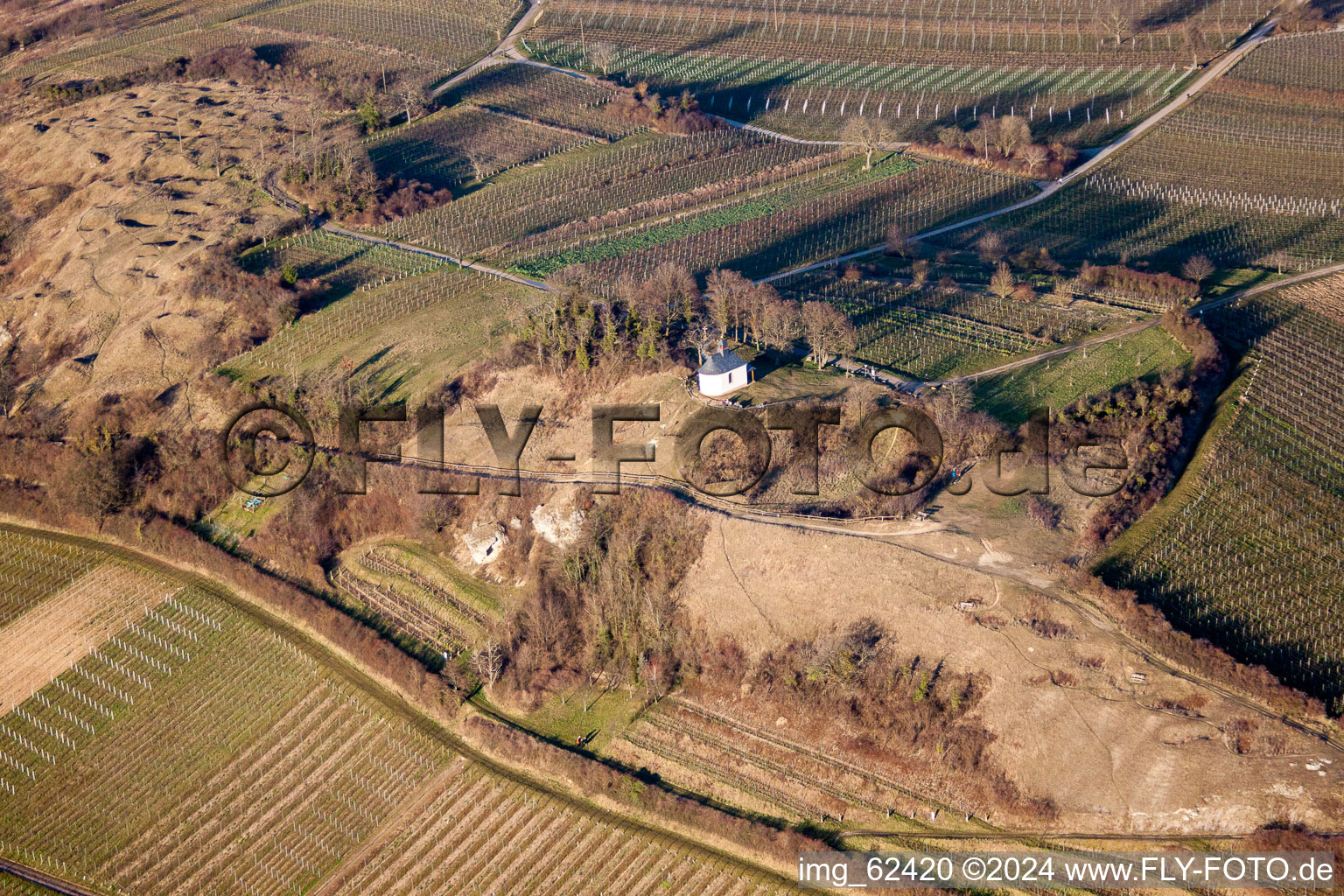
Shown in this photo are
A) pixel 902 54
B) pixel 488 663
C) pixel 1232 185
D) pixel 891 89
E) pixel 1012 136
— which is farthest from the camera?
pixel 902 54

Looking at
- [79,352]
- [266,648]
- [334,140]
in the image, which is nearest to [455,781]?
[266,648]

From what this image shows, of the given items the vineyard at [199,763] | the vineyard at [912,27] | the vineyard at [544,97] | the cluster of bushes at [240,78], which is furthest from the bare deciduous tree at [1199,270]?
the cluster of bushes at [240,78]

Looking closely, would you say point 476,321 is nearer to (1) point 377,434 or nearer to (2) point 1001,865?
(1) point 377,434

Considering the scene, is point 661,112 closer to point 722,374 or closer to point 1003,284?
point 1003,284

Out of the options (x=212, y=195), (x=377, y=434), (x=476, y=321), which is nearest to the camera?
(x=377, y=434)

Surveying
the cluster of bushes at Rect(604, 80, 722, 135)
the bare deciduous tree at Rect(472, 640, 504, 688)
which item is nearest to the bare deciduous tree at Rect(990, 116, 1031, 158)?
the cluster of bushes at Rect(604, 80, 722, 135)

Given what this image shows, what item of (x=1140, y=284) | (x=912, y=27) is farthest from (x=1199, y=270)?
(x=912, y=27)

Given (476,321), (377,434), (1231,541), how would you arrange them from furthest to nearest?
(476,321)
(377,434)
(1231,541)
